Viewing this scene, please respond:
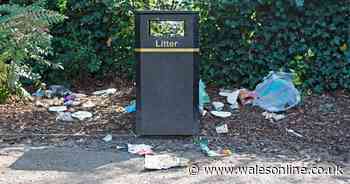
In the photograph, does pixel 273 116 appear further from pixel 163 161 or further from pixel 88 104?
pixel 88 104

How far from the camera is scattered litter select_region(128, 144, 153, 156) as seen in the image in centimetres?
575

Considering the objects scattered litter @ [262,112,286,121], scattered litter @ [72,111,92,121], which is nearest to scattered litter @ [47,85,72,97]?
scattered litter @ [72,111,92,121]

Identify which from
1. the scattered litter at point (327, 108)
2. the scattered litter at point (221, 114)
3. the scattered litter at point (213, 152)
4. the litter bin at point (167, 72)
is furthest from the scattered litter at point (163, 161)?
the scattered litter at point (327, 108)

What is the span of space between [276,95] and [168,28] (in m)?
1.84

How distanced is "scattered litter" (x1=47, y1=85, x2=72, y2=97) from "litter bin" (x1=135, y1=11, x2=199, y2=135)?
234 centimetres

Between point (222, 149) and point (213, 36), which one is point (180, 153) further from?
point (213, 36)

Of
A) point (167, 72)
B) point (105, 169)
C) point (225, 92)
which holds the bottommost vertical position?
point (105, 169)

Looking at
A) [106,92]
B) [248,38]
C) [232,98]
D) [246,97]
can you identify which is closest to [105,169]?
[232,98]

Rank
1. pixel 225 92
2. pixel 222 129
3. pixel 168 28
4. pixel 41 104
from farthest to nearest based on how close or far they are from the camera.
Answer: pixel 225 92, pixel 41 104, pixel 222 129, pixel 168 28

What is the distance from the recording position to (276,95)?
7.09 m

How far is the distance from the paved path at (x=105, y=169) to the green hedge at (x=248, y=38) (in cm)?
246

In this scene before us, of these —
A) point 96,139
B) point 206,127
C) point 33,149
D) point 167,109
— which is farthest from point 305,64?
point 33,149

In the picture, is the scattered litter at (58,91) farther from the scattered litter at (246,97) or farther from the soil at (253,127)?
the scattered litter at (246,97)

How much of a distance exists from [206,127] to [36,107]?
2241 mm
